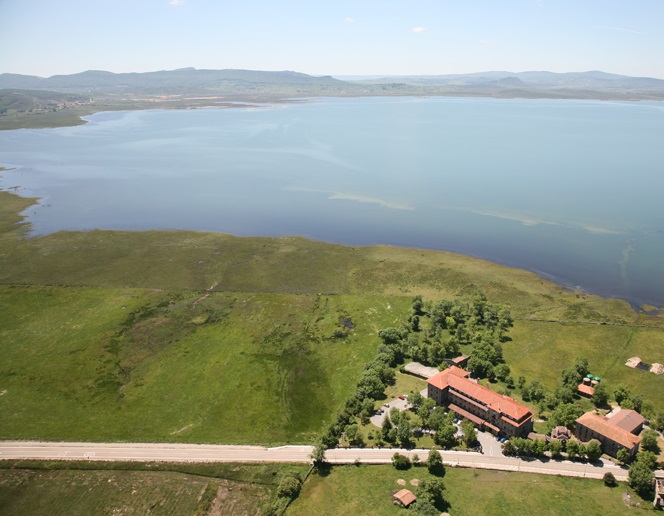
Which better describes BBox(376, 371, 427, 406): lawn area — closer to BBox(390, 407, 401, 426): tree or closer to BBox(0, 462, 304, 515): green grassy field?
BBox(390, 407, 401, 426): tree

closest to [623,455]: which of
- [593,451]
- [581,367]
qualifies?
[593,451]

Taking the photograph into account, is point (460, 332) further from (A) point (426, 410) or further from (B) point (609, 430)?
(B) point (609, 430)

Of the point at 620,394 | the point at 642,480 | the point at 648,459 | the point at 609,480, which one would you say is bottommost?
the point at 609,480

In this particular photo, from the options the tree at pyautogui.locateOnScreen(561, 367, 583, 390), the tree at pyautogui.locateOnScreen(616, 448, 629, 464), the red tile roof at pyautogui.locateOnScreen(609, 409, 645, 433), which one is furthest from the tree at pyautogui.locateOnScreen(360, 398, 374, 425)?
the red tile roof at pyautogui.locateOnScreen(609, 409, 645, 433)

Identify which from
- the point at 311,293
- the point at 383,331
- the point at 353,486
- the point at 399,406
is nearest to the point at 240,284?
the point at 311,293

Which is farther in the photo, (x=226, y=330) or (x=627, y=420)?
(x=226, y=330)

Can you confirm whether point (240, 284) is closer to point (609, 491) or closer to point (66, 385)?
point (66, 385)
